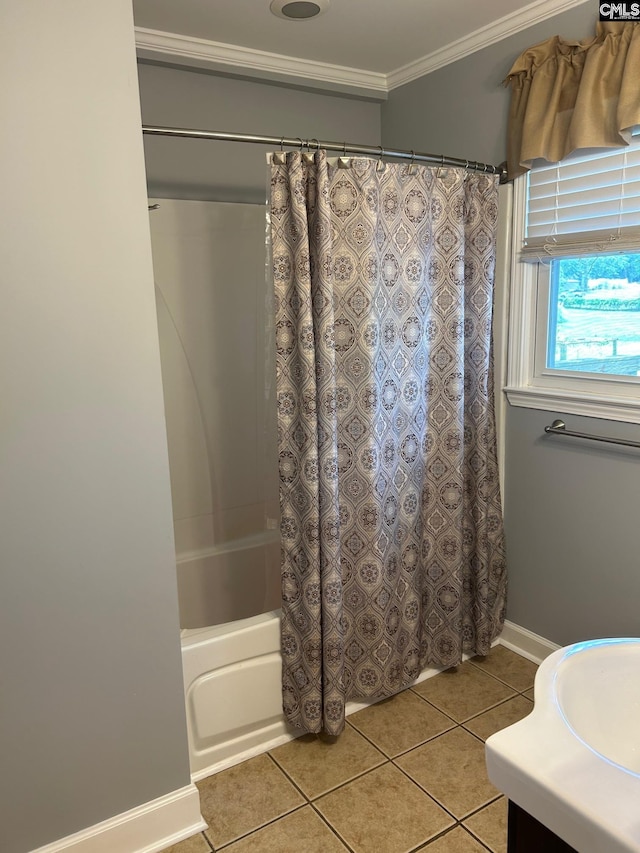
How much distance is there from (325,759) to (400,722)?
0.30 m

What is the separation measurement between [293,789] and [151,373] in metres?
1.28

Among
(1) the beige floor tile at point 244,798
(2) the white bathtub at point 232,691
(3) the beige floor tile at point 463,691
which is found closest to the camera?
(1) the beige floor tile at point 244,798

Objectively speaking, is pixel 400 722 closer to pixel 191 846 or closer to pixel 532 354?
pixel 191 846

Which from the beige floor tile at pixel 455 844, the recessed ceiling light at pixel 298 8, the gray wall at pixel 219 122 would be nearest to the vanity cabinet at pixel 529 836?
the beige floor tile at pixel 455 844

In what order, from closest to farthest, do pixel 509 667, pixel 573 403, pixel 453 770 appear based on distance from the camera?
pixel 453 770 < pixel 573 403 < pixel 509 667

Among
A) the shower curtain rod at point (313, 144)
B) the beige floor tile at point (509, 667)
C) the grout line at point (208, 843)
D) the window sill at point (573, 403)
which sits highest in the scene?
the shower curtain rod at point (313, 144)

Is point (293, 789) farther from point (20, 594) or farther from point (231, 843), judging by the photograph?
point (20, 594)

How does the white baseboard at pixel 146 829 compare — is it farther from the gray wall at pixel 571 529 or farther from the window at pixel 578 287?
the window at pixel 578 287

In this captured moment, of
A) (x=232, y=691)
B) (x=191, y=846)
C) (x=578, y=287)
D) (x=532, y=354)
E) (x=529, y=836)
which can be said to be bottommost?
(x=191, y=846)

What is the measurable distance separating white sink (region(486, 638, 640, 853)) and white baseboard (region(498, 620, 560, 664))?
1.28 meters

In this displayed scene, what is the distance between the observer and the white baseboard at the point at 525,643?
94.3 inches

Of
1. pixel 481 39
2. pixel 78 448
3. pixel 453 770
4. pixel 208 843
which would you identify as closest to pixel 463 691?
pixel 453 770

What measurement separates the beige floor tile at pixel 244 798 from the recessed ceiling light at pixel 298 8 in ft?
7.66

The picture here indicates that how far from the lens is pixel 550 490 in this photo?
229cm
